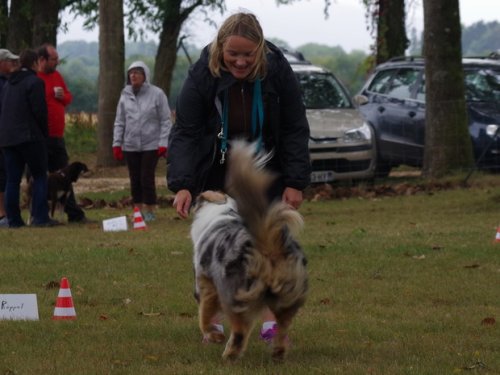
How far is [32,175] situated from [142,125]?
1.63 meters

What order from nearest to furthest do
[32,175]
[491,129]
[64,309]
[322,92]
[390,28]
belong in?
[64,309] < [32,175] < [491,129] < [322,92] < [390,28]

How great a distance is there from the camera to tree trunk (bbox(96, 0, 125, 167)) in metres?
24.9

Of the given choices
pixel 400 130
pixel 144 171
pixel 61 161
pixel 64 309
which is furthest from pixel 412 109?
pixel 64 309

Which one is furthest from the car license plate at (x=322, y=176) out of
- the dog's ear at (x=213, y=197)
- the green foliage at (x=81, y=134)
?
the dog's ear at (x=213, y=197)

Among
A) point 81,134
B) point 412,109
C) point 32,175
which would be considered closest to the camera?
point 32,175

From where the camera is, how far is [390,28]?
2861 centimetres

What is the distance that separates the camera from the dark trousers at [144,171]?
16109 millimetres

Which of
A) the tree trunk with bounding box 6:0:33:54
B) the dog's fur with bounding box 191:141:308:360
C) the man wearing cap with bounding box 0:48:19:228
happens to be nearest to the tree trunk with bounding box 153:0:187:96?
the tree trunk with bounding box 6:0:33:54

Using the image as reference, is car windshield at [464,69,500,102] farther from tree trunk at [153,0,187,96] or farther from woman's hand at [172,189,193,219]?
tree trunk at [153,0,187,96]

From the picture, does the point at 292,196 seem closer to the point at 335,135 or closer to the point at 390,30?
the point at 335,135

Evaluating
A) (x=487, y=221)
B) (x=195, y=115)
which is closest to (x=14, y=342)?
(x=195, y=115)

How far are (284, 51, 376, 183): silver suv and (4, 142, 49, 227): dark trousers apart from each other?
562cm

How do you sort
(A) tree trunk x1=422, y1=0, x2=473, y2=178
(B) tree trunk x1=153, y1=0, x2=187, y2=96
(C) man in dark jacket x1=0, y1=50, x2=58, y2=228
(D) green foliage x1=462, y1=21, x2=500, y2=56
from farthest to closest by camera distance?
(D) green foliage x1=462, y1=21, x2=500, y2=56, (B) tree trunk x1=153, y1=0, x2=187, y2=96, (A) tree trunk x1=422, y1=0, x2=473, y2=178, (C) man in dark jacket x1=0, y1=50, x2=58, y2=228

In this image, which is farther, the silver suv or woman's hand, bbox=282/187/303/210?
the silver suv
